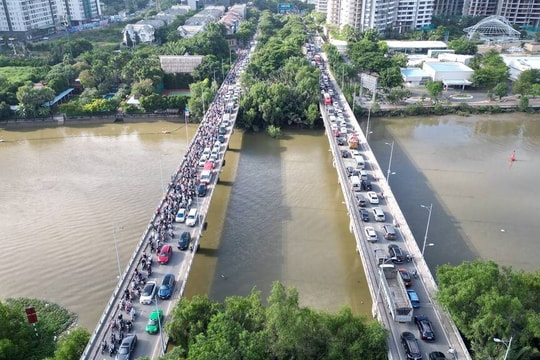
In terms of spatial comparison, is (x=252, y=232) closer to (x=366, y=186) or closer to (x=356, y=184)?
(x=356, y=184)

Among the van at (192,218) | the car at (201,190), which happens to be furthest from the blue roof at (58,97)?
the van at (192,218)

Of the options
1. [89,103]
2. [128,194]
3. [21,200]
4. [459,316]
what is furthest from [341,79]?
[459,316]

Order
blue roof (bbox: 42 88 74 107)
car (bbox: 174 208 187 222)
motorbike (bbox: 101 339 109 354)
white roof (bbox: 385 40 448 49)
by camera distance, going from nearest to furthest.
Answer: motorbike (bbox: 101 339 109 354) → car (bbox: 174 208 187 222) → blue roof (bbox: 42 88 74 107) → white roof (bbox: 385 40 448 49)

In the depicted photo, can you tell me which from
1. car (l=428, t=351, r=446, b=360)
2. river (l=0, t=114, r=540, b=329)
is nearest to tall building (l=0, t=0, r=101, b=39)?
river (l=0, t=114, r=540, b=329)

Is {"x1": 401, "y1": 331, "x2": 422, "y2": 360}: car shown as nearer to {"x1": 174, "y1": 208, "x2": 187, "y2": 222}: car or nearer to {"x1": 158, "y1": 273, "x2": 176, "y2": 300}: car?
{"x1": 158, "y1": 273, "x2": 176, "y2": 300}: car

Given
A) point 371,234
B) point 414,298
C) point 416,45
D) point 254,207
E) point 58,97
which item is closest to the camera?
point 414,298

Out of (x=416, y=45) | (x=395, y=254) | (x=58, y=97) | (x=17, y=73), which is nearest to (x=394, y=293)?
(x=395, y=254)
